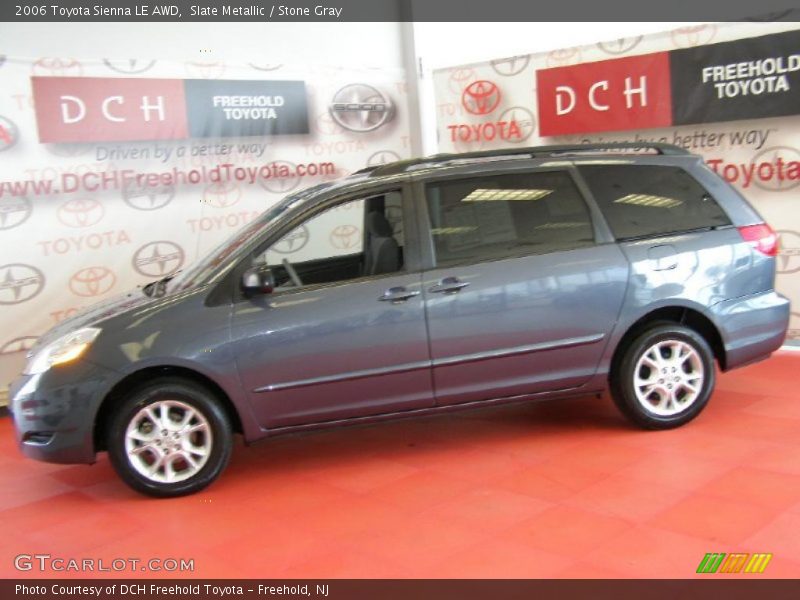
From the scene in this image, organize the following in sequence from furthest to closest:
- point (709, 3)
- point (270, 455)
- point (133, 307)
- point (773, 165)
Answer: point (709, 3), point (773, 165), point (270, 455), point (133, 307)

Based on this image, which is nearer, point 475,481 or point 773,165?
point 475,481

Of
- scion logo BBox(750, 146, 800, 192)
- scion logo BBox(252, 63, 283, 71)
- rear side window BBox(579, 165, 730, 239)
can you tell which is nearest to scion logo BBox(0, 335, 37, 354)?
scion logo BBox(252, 63, 283, 71)

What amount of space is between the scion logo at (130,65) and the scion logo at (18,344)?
84.0 inches

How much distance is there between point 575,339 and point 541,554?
4.81ft

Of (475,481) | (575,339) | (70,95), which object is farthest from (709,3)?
(70,95)

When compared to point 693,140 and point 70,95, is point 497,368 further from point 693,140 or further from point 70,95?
point 70,95

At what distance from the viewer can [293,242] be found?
4.59 m

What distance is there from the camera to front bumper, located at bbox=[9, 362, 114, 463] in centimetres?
412

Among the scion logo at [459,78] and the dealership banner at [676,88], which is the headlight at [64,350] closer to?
the dealership banner at [676,88]

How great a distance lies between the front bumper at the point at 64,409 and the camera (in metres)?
4.12

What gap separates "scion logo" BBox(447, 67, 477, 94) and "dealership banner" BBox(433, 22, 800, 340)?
0.07 metres

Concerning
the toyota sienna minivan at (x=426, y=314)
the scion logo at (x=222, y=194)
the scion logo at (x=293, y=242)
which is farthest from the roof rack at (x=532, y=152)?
the scion logo at (x=222, y=194)

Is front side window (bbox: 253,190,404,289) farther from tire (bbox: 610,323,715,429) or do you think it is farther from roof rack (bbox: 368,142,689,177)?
tire (bbox: 610,323,715,429)

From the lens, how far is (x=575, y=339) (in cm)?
452
